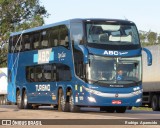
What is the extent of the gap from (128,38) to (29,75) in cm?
705

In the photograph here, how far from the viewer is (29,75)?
1312 inches

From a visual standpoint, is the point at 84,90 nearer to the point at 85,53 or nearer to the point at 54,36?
the point at 85,53

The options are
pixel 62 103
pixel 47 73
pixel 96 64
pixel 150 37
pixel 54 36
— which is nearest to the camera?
pixel 96 64

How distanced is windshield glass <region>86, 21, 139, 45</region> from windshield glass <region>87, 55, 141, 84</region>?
683 mm

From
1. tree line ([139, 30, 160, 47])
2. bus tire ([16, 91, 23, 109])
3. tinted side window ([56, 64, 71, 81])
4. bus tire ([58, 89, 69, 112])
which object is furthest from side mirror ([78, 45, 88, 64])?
tree line ([139, 30, 160, 47])

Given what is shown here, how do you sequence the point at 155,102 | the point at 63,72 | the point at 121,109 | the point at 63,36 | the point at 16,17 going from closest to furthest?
the point at 63,36 → the point at 63,72 → the point at 121,109 → the point at 155,102 → the point at 16,17

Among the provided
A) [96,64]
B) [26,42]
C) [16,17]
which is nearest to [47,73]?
[26,42]

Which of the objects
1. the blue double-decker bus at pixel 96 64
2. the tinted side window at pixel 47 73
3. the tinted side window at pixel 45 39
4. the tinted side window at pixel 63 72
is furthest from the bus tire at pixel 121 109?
the tinted side window at pixel 45 39

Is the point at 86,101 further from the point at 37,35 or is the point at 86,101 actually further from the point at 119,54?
the point at 37,35

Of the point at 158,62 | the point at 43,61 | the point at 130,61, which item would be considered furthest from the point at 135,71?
the point at 158,62

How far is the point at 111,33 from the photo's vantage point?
91.3ft

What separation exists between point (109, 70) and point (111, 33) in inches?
59.3

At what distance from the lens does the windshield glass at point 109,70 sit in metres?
27.5

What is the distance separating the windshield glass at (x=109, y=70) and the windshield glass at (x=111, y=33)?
2.24ft
